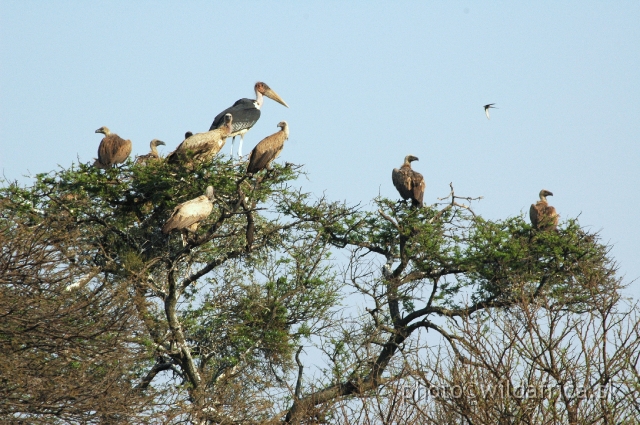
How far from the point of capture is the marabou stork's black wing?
18.7 meters

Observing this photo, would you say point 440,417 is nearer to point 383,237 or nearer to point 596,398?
point 596,398

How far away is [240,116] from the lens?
746 inches

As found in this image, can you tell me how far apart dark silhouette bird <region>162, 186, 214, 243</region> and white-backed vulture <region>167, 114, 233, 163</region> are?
3.50 feet

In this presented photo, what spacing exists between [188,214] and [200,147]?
216cm

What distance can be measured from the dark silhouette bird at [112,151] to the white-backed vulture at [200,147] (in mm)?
1715

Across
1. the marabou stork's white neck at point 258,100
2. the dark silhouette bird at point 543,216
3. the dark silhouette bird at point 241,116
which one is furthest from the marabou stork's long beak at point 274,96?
the dark silhouette bird at point 543,216

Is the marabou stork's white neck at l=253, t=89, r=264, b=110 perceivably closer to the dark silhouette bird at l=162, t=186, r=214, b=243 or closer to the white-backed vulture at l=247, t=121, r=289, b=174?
the white-backed vulture at l=247, t=121, r=289, b=174

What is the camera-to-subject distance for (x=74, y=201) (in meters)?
14.8

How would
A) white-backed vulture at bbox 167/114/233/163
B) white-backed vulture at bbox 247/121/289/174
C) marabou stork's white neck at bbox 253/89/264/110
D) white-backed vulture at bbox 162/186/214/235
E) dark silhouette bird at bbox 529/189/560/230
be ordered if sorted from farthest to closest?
marabou stork's white neck at bbox 253/89/264/110
dark silhouette bird at bbox 529/189/560/230
white-backed vulture at bbox 247/121/289/174
white-backed vulture at bbox 167/114/233/163
white-backed vulture at bbox 162/186/214/235

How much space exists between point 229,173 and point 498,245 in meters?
4.45

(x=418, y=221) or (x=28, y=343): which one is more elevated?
(x=418, y=221)

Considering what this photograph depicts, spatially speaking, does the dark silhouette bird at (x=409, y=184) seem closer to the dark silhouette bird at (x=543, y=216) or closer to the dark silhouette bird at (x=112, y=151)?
the dark silhouette bird at (x=543, y=216)

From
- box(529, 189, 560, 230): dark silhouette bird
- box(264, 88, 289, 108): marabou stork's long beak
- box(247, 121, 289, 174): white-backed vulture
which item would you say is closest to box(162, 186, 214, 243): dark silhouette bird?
box(247, 121, 289, 174): white-backed vulture

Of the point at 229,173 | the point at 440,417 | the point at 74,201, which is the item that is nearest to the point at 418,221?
the point at 229,173
